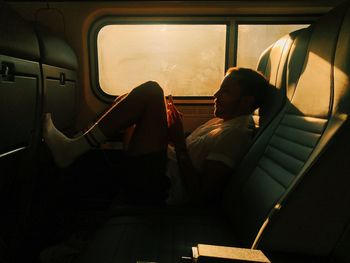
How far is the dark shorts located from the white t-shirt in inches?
3.2

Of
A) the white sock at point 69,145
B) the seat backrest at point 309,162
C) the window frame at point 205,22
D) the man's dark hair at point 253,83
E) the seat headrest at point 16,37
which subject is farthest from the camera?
the window frame at point 205,22

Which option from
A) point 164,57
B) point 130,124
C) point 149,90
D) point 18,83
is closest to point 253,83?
point 149,90

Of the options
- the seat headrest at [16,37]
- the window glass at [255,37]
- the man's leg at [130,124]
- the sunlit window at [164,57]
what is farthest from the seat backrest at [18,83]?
the window glass at [255,37]

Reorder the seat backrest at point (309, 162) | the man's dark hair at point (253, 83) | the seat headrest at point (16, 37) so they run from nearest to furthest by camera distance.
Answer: the seat backrest at point (309, 162) → the seat headrest at point (16, 37) → the man's dark hair at point (253, 83)

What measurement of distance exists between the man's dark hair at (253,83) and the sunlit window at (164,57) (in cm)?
71

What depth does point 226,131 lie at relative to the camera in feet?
5.16

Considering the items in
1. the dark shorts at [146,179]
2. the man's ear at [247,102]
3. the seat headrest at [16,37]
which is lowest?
the dark shorts at [146,179]

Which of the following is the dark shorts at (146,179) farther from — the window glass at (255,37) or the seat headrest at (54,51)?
the window glass at (255,37)

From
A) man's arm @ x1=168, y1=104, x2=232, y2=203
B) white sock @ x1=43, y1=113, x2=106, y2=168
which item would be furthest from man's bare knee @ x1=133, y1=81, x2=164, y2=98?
white sock @ x1=43, y1=113, x2=106, y2=168

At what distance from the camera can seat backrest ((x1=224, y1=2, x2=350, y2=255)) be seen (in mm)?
941

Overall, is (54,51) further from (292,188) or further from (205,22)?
(292,188)

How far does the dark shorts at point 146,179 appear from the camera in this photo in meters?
1.55

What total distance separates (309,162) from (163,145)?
765 mm

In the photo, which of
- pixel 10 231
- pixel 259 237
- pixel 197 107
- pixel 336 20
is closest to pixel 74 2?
pixel 197 107
